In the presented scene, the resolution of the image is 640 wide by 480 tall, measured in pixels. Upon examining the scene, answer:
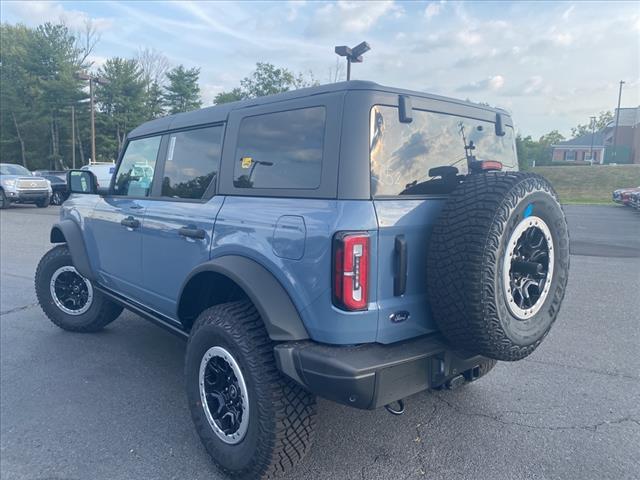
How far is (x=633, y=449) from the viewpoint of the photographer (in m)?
2.83

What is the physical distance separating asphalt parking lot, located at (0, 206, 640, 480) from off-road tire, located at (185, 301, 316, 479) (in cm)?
25

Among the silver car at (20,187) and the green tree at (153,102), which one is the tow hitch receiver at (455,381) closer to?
the silver car at (20,187)

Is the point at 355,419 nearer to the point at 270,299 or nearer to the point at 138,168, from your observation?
the point at 270,299

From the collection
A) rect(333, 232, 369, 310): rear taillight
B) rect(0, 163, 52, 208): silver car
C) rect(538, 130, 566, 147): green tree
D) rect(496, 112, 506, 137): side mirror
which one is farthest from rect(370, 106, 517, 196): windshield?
rect(538, 130, 566, 147): green tree

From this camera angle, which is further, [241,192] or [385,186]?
[241,192]

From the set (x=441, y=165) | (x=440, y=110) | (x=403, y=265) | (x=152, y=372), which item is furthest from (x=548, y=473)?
(x=152, y=372)

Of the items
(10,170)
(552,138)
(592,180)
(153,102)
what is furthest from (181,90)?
(552,138)

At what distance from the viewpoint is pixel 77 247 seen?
4.40 metres

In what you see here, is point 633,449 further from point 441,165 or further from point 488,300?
point 441,165

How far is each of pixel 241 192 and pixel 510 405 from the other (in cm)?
238

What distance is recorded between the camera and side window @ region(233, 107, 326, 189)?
2436 mm

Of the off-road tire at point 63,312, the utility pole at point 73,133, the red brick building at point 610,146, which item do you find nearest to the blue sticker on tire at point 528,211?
the off-road tire at point 63,312

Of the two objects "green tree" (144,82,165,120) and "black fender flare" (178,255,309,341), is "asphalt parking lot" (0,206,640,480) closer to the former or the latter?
"black fender flare" (178,255,309,341)

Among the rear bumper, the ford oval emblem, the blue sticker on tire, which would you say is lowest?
the rear bumper
